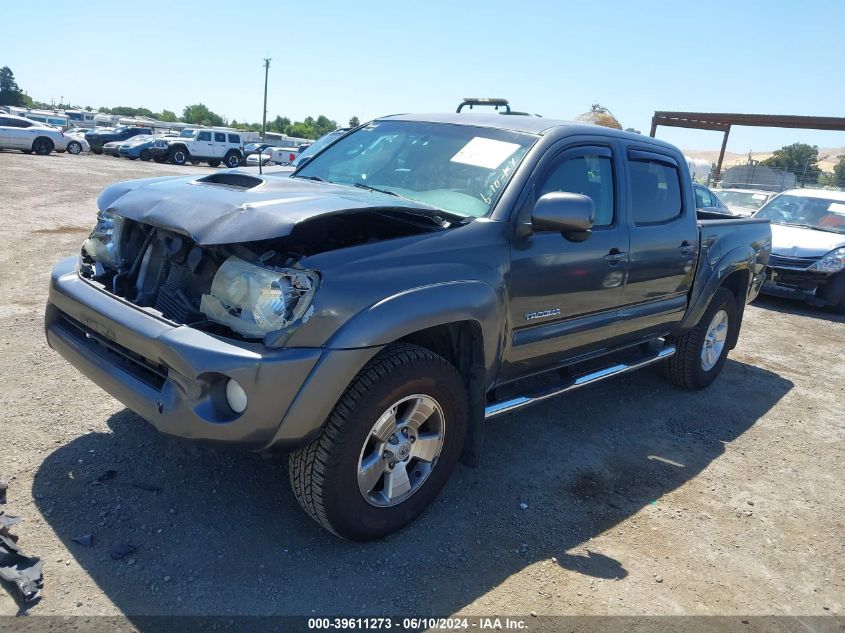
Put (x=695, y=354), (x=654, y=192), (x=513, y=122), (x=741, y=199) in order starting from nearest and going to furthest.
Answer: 1. (x=513, y=122)
2. (x=654, y=192)
3. (x=695, y=354)
4. (x=741, y=199)

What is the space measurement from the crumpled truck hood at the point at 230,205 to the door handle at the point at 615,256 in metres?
1.43

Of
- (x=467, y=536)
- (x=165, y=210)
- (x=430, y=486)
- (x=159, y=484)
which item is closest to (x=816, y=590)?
(x=467, y=536)

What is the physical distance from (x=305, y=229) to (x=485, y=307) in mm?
912

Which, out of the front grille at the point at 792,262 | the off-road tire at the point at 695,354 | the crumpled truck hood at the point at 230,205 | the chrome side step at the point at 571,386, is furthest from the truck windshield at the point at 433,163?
the front grille at the point at 792,262

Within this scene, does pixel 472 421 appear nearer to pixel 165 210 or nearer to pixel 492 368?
pixel 492 368

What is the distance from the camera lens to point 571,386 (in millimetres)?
3844

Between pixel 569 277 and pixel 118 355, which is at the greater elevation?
pixel 569 277

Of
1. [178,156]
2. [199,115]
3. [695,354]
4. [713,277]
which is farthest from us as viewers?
[199,115]

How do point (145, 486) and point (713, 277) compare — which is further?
point (713, 277)

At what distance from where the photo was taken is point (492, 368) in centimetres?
324

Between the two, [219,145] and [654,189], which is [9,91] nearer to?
[219,145]

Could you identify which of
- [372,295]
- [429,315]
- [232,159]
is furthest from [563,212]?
[232,159]

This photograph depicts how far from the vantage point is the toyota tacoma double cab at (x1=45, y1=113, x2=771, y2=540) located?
2.47 metres

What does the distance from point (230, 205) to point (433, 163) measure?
1.38m
